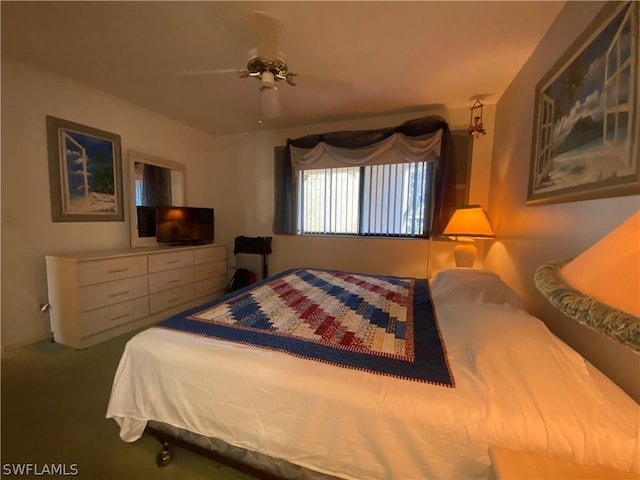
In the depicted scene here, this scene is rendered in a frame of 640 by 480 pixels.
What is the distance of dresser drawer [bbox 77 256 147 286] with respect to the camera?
220 cm

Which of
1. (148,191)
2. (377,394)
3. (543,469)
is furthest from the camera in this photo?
(148,191)

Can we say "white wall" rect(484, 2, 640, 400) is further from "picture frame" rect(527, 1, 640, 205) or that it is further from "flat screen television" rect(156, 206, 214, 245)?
"flat screen television" rect(156, 206, 214, 245)

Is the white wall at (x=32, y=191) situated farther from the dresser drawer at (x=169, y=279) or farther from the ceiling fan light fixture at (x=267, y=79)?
the ceiling fan light fixture at (x=267, y=79)

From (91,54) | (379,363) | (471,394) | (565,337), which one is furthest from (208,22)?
(565,337)

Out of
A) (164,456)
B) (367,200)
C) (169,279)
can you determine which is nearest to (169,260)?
(169,279)

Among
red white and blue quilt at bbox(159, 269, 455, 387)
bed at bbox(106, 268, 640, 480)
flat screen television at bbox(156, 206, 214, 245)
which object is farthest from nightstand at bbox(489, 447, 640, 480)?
flat screen television at bbox(156, 206, 214, 245)

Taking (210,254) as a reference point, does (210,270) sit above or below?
below

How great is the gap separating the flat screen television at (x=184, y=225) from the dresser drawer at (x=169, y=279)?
0.43m

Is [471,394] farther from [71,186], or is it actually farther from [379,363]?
[71,186]

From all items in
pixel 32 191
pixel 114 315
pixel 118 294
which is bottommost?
pixel 114 315

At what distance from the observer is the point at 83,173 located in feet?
8.30

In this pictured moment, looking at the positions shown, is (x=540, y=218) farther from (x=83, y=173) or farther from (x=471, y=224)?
(x=83, y=173)

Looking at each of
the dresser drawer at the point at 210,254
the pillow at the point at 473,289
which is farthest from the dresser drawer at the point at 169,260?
the pillow at the point at 473,289

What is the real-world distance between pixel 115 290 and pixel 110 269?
0.22 m
